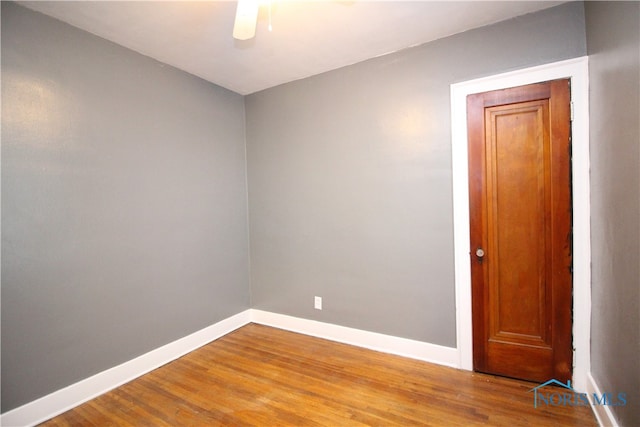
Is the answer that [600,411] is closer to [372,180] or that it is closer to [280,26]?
[372,180]

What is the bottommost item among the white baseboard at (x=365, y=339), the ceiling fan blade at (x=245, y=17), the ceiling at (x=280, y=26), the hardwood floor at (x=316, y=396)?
the hardwood floor at (x=316, y=396)

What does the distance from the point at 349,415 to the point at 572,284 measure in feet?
5.80

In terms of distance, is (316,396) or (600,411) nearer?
(600,411)

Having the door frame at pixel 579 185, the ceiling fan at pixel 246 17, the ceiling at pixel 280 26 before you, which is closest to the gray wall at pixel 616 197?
the door frame at pixel 579 185

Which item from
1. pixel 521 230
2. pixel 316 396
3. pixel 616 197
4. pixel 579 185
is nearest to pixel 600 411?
pixel 521 230

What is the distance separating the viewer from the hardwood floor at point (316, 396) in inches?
70.2

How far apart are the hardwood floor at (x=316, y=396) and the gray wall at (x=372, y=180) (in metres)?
0.39

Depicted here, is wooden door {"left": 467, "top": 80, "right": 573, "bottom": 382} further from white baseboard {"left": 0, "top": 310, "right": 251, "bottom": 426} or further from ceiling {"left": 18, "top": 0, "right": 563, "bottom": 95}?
white baseboard {"left": 0, "top": 310, "right": 251, "bottom": 426}

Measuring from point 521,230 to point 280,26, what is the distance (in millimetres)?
2369

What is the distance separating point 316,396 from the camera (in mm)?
2010

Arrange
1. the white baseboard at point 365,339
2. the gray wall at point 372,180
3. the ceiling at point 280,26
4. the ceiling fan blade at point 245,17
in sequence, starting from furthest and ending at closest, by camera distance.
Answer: the white baseboard at point 365,339
the gray wall at point 372,180
the ceiling at point 280,26
the ceiling fan blade at point 245,17

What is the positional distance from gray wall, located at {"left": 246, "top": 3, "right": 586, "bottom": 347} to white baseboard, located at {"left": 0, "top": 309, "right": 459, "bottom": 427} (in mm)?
91

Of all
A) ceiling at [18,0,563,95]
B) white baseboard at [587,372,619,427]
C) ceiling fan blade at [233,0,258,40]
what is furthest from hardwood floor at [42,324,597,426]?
ceiling at [18,0,563,95]

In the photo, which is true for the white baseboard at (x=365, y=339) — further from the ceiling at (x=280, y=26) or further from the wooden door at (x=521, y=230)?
the ceiling at (x=280, y=26)
